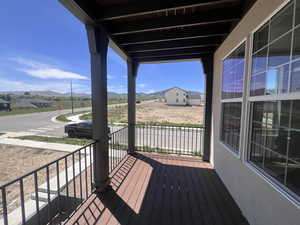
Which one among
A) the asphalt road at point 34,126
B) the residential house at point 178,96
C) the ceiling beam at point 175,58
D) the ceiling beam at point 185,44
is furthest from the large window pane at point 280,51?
the residential house at point 178,96

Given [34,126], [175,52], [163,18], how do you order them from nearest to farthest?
[163,18] → [175,52] → [34,126]

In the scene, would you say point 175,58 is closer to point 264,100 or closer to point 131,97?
point 131,97

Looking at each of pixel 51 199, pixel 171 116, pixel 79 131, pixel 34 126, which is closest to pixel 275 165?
pixel 51 199

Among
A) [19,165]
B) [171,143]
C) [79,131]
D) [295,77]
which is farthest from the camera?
[79,131]

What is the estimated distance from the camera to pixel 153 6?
6.04 ft

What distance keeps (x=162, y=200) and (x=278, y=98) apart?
6.44 ft

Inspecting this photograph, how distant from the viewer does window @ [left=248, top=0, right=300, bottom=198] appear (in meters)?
1.14

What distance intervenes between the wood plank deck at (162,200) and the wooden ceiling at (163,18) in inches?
104

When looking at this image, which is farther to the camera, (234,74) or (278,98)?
(234,74)

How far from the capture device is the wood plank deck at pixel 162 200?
176 cm

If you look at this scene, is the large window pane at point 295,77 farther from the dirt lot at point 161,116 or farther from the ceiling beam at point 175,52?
the dirt lot at point 161,116

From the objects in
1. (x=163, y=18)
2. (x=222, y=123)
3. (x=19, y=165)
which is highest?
(x=163, y=18)

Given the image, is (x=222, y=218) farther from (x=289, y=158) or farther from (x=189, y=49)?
(x=189, y=49)

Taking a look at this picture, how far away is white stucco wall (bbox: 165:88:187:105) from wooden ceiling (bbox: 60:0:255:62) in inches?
1365
